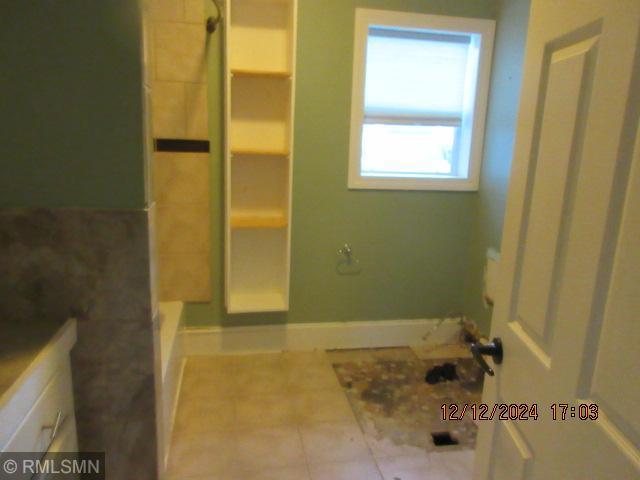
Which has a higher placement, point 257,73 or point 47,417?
point 257,73

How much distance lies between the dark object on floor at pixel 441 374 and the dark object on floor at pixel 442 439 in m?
0.48

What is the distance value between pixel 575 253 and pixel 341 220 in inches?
84.8

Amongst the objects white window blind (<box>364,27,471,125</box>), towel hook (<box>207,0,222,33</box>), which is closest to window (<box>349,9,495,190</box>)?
white window blind (<box>364,27,471,125</box>)

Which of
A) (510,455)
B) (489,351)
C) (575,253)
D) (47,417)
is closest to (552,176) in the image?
(575,253)

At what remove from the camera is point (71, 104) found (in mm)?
1213

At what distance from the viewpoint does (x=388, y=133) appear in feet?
9.64

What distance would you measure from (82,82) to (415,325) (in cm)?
256

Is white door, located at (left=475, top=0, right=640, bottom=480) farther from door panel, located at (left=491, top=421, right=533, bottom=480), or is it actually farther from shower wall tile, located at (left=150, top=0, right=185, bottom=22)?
shower wall tile, located at (left=150, top=0, right=185, bottom=22)

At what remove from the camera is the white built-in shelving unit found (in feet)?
8.48

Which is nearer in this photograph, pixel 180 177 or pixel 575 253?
pixel 575 253

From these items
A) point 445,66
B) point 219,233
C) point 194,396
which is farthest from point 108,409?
point 445,66

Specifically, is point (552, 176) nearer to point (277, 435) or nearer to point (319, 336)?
point (277, 435)

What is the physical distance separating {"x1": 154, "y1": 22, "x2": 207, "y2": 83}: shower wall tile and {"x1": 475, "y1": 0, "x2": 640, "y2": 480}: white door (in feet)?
6.54

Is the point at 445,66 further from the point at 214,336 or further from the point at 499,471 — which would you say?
the point at 499,471
